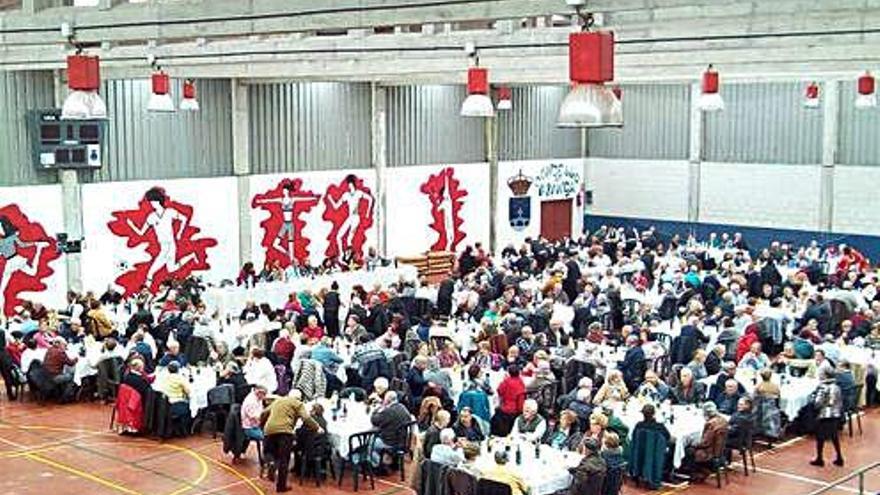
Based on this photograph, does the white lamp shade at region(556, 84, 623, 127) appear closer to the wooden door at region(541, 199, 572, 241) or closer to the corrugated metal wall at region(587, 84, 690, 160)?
the corrugated metal wall at region(587, 84, 690, 160)

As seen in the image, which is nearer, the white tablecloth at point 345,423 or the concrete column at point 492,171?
the white tablecloth at point 345,423

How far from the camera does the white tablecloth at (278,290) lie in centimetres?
2331

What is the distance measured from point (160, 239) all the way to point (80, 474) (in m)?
12.4

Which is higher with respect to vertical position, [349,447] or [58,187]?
[58,187]

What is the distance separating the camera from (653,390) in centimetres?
1457

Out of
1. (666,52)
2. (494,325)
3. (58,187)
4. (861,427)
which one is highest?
(666,52)

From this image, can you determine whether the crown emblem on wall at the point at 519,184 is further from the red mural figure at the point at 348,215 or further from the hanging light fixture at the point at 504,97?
the red mural figure at the point at 348,215

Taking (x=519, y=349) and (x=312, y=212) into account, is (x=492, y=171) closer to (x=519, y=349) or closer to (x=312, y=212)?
(x=312, y=212)

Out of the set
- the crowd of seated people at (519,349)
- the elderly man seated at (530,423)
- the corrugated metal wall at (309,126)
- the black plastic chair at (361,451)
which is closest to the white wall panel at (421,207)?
the corrugated metal wall at (309,126)

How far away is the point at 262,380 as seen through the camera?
50.4ft

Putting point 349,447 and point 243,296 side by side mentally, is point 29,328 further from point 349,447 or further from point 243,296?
point 349,447

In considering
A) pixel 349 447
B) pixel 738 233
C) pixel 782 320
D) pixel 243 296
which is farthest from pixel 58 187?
pixel 738 233

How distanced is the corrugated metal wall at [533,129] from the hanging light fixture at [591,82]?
26.4 meters

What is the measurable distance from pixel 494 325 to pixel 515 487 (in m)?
6.93
